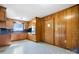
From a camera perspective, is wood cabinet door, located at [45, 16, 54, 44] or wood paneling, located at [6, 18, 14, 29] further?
wood paneling, located at [6, 18, 14, 29]

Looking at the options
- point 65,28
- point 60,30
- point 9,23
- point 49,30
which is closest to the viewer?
point 65,28

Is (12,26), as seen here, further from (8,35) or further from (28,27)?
(8,35)

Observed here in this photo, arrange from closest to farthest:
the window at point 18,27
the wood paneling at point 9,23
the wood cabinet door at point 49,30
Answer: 1. the wood cabinet door at point 49,30
2. the wood paneling at point 9,23
3. the window at point 18,27

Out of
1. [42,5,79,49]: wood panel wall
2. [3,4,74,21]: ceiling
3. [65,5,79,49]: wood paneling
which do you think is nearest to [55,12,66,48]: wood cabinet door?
[42,5,79,49]: wood panel wall

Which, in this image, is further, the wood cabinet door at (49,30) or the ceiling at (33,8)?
the wood cabinet door at (49,30)

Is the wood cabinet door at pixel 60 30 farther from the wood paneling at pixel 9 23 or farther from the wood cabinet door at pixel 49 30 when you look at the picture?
the wood paneling at pixel 9 23

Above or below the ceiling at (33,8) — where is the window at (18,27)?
below

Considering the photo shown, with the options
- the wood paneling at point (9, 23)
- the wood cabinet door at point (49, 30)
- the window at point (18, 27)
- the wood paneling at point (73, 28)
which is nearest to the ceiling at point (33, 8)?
the wood paneling at point (73, 28)

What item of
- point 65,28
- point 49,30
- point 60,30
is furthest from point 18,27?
point 65,28

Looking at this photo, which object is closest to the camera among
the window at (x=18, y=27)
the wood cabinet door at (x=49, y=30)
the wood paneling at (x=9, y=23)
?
the wood cabinet door at (x=49, y=30)

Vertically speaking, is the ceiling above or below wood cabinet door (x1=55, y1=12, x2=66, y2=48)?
above

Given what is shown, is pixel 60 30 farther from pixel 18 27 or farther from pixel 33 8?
pixel 18 27

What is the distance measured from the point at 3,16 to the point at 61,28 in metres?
2.91

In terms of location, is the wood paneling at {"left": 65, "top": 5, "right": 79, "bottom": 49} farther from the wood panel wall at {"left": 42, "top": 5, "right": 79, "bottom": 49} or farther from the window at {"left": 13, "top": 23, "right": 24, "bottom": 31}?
the window at {"left": 13, "top": 23, "right": 24, "bottom": 31}
